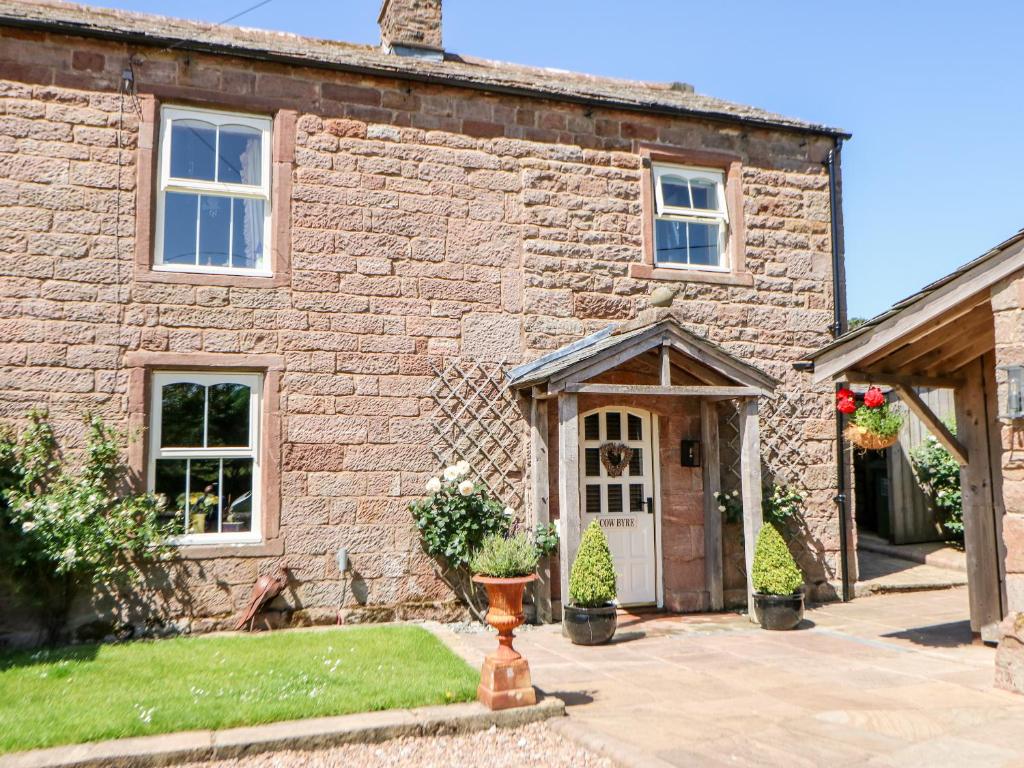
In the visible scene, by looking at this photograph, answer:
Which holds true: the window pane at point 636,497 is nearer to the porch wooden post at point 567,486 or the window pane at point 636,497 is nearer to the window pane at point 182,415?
the porch wooden post at point 567,486

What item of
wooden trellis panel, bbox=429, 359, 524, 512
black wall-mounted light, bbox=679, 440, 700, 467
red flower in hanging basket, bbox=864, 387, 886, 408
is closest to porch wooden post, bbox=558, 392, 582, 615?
wooden trellis panel, bbox=429, 359, 524, 512

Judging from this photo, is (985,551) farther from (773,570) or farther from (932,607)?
(932,607)

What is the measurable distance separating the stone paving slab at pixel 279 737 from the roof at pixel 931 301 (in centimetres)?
359

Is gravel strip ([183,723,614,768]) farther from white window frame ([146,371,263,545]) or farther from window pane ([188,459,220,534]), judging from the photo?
window pane ([188,459,220,534])

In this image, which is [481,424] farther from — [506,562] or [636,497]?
[506,562]

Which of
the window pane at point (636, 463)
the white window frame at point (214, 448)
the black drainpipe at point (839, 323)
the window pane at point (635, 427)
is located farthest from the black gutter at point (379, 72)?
the window pane at point (636, 463)

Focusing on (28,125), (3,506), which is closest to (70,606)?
(3,506)

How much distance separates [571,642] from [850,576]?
4.21m

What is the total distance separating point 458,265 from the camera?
923 centimetres

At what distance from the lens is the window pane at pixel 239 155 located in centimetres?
873

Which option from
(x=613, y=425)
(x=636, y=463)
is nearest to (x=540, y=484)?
(x=613, y=425)

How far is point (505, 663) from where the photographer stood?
5391mm

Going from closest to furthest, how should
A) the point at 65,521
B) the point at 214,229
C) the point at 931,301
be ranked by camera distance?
the point at 931,301
the point at 65,521
the point at 214,229

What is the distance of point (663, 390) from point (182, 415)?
4.68 m
